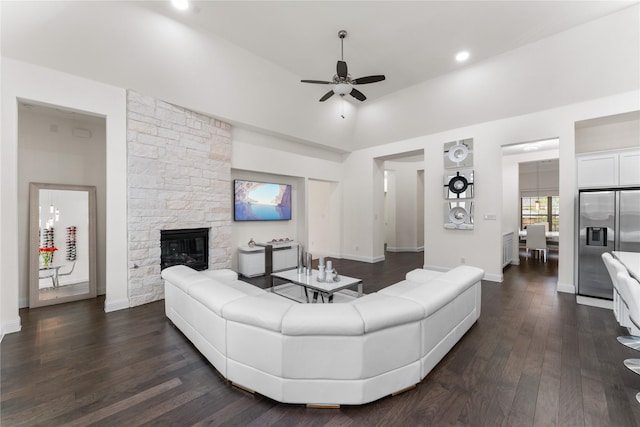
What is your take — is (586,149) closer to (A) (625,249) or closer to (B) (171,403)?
(A) (625,249)

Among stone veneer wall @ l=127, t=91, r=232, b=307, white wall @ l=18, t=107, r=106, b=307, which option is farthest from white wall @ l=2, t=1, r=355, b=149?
white wall @ l=18, t=107, r=106, b=307

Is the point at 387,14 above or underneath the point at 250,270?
above

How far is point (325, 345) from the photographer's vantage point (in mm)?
1660

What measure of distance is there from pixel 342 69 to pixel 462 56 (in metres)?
2.19

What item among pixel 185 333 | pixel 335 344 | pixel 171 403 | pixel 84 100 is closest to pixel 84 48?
pixel 84 100

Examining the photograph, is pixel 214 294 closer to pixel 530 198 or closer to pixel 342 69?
pixel 342 69

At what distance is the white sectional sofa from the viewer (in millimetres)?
1655

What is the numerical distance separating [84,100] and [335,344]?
4093 millimetres

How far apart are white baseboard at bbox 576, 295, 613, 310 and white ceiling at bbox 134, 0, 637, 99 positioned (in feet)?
12.2

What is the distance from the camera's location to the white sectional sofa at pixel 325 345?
5.43 feet

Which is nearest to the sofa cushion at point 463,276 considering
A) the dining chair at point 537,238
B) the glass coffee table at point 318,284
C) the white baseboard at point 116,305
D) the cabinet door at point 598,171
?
the glass coffee table at point 318,284

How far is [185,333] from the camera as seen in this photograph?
263 cm

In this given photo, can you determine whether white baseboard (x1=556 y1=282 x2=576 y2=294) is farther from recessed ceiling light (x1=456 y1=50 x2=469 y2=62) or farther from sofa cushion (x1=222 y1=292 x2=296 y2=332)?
sofa cushion (x1=222 y1=292 x2=296 y2=332)

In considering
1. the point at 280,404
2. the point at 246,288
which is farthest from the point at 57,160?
the point at 280,404
